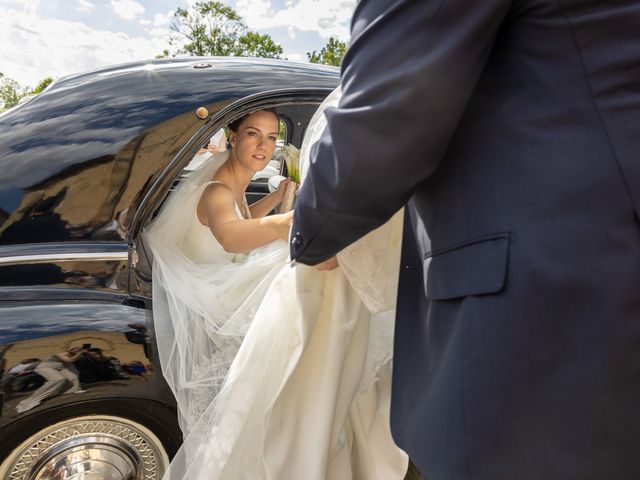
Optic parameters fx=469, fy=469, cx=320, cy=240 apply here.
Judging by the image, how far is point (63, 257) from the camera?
1635 mm

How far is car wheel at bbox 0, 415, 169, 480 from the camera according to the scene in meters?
1.53

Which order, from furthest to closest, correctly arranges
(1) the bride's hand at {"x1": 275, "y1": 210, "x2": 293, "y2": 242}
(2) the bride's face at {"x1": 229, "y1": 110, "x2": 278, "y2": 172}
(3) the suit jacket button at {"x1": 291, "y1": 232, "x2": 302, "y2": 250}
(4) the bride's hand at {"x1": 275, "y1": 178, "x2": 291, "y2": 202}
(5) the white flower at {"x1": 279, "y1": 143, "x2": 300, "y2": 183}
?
(4) the bride's hand at {"x1": 275, "y1": 178, "x2": 291, "y2": 202} → (5) the white flower at {"x1": 279, "y1": 143, "x2": 300, "y2": 183} → (2) the bride's face at {"x1": 229, "y1": 110, "x2": 278, "y2": 172} → (1) the bride's hand at {"x1": 275, "y1": 210, "x2": 293, "y2": 242} → (3) the suit jacket button at {"x1": 291, "y1": 232, "x2": 302, "y2": 250}

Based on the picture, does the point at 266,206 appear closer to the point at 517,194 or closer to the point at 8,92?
the point at 517,194

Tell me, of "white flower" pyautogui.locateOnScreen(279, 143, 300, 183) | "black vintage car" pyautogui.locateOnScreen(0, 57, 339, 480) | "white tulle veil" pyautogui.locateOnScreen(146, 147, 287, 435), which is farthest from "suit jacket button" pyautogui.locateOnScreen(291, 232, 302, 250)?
"white flower" pyautogui.locateOnScreen(279, 143, 300, 183)

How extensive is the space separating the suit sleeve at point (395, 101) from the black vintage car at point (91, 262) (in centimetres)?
93

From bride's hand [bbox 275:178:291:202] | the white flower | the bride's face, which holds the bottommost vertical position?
bride's hand [bbox 275:178:291:202]

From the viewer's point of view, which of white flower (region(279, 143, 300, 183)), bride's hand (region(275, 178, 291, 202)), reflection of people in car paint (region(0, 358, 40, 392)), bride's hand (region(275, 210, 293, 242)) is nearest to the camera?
reflection of people in car paint (region(0, 358, 40, 392))

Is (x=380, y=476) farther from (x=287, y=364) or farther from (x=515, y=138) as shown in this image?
(x=515, y=138)

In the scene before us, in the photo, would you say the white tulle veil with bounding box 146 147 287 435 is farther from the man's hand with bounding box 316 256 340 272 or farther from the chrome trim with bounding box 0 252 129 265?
the man's hand with bounding box 316 256 340 272

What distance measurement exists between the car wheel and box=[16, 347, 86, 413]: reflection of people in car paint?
0.41ft

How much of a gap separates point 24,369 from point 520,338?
1425mm

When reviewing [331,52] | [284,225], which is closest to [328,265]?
[284,225]

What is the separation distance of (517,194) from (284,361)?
93cm

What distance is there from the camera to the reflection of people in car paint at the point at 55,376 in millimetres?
1438
